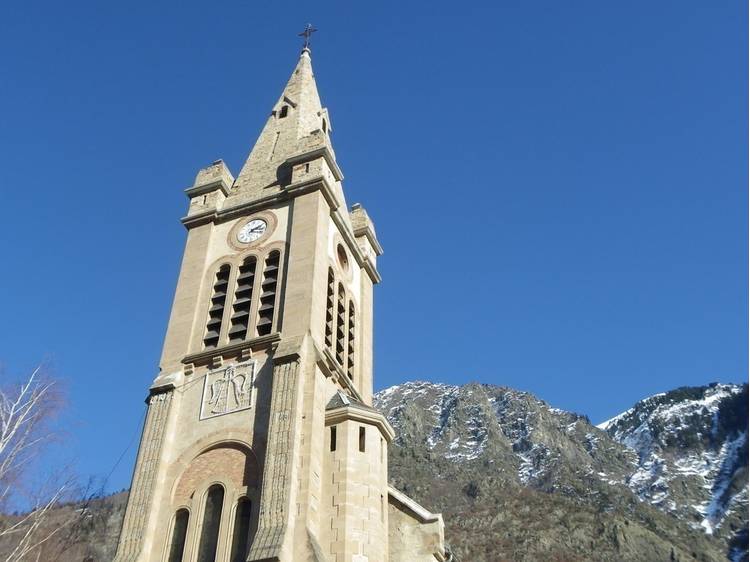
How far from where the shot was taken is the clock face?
3519 centimetres

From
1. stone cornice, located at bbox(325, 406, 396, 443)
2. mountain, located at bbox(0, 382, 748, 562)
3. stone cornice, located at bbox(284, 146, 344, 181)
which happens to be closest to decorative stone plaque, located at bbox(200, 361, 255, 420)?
stone cornice, located at bbox(325, 406, 396, 443)

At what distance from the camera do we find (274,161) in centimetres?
3959

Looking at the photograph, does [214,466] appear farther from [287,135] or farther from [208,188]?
[287,135]

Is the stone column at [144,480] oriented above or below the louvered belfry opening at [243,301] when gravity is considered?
below

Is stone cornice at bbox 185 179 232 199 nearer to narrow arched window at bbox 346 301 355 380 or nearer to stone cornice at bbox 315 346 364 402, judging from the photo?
narrow arched window at bbox 346 301 355 380

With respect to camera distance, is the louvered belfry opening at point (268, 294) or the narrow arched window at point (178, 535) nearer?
the narrow arched window at point (178, 535)

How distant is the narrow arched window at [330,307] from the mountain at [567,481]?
8673 cm

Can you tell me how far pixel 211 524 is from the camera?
2658 centimetres

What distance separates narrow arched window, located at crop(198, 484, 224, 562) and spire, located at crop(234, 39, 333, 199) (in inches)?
543

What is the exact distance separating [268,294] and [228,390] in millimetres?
4545

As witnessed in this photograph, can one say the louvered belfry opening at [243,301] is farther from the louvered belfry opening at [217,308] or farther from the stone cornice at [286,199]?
the stone cornice at [286,199]

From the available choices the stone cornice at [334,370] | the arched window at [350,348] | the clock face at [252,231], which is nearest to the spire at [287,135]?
the clock face at [252,231]

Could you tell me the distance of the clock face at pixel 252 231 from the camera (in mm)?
35188

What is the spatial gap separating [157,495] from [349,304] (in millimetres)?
11902
